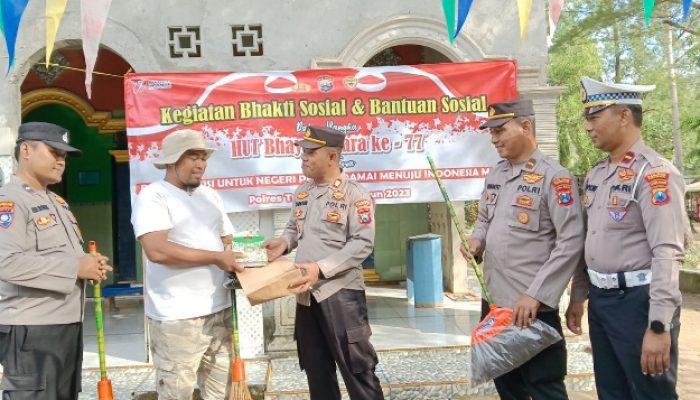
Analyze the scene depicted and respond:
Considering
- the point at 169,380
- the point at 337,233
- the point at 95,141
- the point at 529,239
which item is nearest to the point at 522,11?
the point at 529,239

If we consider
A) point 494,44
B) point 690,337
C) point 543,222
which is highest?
point 494,44

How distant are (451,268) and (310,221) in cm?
534

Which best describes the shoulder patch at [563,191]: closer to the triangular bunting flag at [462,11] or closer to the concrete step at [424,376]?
the triangular bunting flag at [462,11]

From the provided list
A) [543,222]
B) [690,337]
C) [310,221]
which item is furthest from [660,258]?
[690,337]

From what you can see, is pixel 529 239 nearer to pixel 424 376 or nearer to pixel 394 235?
pixel 424 376

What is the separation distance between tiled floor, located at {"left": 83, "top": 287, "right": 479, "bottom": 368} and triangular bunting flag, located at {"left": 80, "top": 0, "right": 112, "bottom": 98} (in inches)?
113

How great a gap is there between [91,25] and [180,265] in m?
2.00

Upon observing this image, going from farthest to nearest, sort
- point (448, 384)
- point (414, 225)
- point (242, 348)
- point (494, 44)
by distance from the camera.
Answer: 1. point (414, 225)
2. point (494, 44)
3. point (242, 348)
4. point (448, 384)

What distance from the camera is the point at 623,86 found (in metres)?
2.92

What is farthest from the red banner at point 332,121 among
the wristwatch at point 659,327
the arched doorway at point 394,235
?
the arched doorway at point 394,235

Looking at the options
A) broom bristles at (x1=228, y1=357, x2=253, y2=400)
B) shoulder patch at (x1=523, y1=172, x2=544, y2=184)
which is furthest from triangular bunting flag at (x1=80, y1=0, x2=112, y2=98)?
shoulder patch at (x1=523, y1=172, x2=544, y2=184)

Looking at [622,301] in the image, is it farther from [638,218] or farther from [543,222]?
[543,222]

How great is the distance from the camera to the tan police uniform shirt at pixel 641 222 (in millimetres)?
2635

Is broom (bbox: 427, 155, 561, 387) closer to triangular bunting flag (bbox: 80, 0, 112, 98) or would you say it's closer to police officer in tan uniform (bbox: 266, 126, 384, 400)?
police officer in tan uniform (bbox: 266, 126, 384, 400)
